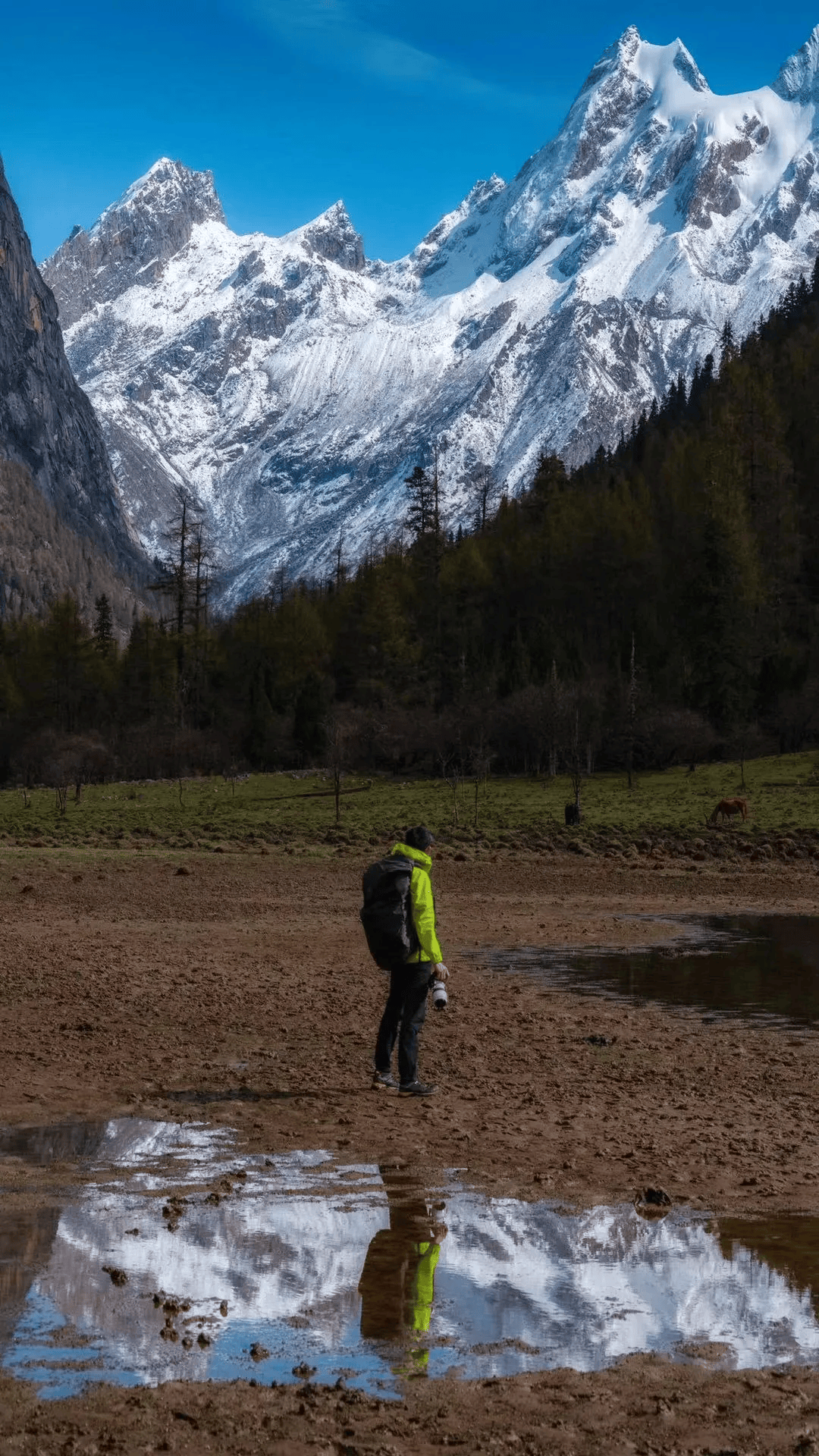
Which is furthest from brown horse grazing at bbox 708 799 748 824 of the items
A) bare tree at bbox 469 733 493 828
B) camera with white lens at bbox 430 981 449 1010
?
camera with white lens at bbox 430 981 449 1010

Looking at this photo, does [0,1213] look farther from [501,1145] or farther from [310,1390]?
[501,1145]

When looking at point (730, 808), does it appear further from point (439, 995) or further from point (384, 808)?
point (439, 995)

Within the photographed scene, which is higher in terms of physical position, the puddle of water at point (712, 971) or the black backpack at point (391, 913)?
the black backpack at point (391, 913)

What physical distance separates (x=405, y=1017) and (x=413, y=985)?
0.28 m

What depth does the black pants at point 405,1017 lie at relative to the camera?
12586mm

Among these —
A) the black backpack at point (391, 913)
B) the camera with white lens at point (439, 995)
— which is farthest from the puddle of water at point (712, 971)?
the black backpack at point (391, 913)

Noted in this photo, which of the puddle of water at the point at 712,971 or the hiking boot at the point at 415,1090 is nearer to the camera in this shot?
the hiking boot at the point at 415,1090

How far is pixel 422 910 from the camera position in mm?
12734

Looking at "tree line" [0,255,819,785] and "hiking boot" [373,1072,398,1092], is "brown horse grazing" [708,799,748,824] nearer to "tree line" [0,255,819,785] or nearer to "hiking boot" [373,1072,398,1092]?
"tree line" [0,255,819,785]

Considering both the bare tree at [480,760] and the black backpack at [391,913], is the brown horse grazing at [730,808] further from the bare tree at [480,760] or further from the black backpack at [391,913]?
the black backpack at [391,913]

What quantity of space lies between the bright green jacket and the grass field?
3015cm

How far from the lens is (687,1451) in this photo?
5.73 meters

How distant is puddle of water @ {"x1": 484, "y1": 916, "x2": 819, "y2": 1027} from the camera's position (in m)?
17.8

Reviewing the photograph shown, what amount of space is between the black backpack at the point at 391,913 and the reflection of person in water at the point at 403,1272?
318 cm
